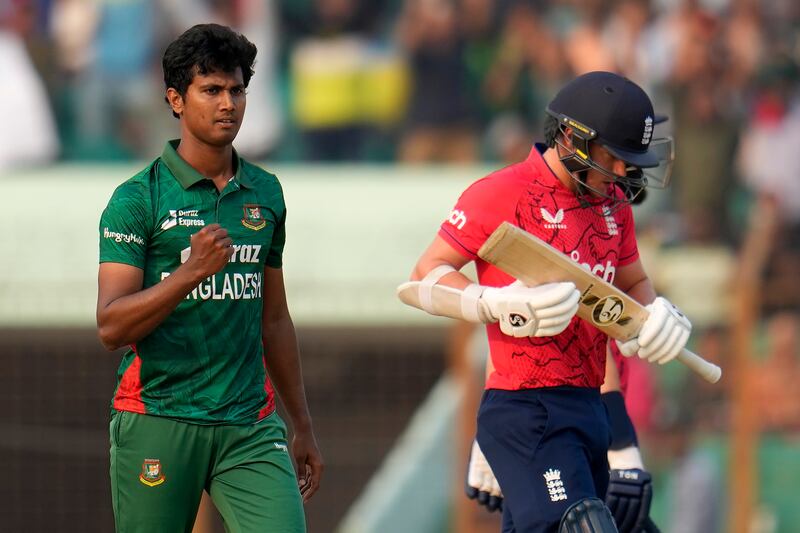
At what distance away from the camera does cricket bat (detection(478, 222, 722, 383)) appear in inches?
157

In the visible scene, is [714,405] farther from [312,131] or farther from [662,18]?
[312,131]

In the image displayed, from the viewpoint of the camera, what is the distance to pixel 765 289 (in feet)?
31.7

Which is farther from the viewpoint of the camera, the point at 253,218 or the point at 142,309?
the point at 253,218

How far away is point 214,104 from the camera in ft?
12.8

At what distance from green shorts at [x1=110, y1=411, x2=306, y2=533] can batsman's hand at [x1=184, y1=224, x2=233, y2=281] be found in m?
0.51

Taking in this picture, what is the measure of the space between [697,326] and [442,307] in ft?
18.3

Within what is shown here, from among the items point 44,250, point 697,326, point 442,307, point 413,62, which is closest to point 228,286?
point 442,307

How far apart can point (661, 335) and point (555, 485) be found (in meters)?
0.53

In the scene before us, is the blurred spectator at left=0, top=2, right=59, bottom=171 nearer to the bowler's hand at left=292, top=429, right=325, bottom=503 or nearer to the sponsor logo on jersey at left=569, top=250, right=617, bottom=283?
the bowler's hand at left=292, top=429, right=325, bottom=503

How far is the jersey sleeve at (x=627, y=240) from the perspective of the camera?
4.54 metres

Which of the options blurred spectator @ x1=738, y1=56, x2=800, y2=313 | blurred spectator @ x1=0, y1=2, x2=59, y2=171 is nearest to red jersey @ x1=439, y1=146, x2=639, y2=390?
blurred spectator @ x1=738, y1=56, x2=800, y2=313

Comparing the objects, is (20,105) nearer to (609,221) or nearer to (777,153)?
(777,153)

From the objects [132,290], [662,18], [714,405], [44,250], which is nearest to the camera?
[132,290]

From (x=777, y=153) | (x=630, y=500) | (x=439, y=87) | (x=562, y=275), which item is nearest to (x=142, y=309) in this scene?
(x=562, y=275)
